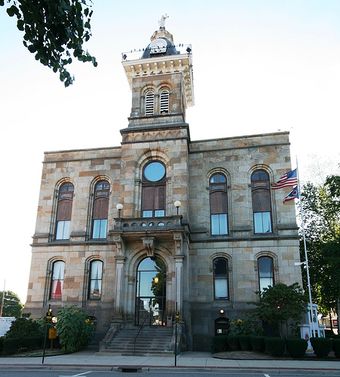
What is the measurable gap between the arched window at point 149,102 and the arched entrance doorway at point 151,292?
40.1 feet

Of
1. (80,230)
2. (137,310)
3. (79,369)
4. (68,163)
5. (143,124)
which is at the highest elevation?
(143,124)

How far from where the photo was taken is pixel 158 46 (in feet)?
115

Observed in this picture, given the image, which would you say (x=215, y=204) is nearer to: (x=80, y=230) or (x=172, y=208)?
(x=172, y=208)

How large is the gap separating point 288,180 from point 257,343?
10615mm

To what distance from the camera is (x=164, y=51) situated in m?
34.6

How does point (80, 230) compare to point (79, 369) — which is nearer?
point (79, 369)

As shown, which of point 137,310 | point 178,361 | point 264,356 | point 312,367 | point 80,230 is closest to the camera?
point 312,367

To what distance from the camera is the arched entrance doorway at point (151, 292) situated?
86.5 ft

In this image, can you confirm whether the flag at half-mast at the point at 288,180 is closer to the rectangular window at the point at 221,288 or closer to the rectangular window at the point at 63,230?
the rectangular window at the point at 221,288

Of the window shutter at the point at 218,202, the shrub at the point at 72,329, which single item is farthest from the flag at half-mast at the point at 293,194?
the shrub at the point at 72,329

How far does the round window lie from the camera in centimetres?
3000

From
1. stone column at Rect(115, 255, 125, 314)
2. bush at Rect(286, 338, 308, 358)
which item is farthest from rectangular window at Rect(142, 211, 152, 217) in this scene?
bush at Rect(286, 338, 308, 358)

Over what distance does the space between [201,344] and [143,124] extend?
16.7 m

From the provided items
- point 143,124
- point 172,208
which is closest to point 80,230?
point 172,208
